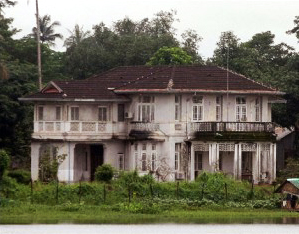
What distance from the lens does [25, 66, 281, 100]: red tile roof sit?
2793 inches

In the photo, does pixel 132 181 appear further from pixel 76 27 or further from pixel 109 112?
pixel 76 27

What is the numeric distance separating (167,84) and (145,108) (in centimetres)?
182

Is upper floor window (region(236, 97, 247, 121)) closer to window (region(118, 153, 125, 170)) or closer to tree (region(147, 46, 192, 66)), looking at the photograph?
window (region(118, 153, 125, 170))

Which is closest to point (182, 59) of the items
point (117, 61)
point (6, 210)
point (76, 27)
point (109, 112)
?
point (117, 61)

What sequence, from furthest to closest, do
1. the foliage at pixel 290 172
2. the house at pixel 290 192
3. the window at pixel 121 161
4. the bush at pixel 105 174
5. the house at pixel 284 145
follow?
the house at pixel 284 145 < the window at pixel 121 161 < the foliage at pixel 290 172 < the bush at pixel 105 174 < the house at pixel 290 192

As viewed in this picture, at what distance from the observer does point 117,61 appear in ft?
311

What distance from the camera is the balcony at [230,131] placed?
2778 inches

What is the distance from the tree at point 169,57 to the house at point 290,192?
Result: 24920mm

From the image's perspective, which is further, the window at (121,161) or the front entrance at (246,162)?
the window at (121,161)

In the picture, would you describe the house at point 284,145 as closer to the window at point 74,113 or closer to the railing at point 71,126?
the railing at point 71,126

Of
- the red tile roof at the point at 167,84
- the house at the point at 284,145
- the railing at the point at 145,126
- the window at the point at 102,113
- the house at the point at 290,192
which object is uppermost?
the red tile roof at the point at 167,84

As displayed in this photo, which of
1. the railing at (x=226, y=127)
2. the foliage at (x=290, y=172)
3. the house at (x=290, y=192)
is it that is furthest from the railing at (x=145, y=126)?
the house at (x=290, y=192)

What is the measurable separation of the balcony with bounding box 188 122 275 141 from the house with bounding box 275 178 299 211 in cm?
829
